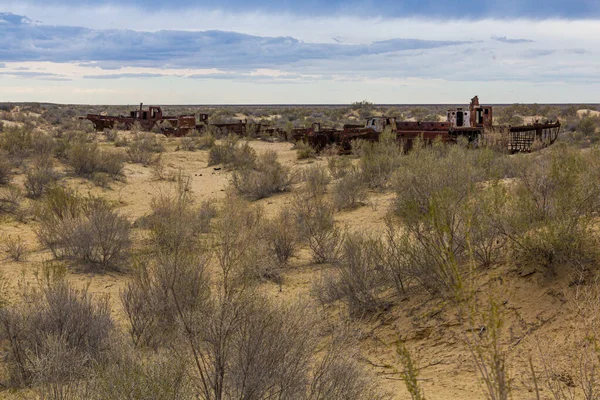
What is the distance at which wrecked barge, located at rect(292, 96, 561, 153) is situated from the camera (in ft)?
75.8

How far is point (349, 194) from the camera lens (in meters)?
15.7

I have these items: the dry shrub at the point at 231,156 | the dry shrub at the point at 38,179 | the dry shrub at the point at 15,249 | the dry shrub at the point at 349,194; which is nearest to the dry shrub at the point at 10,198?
the dry shrub at the point at 38,179

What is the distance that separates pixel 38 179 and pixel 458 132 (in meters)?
16.5

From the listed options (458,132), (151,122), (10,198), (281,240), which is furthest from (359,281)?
(151,122)

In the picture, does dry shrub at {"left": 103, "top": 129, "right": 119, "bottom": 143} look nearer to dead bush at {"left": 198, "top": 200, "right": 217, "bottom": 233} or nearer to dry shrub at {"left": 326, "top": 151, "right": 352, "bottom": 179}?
dry shrub at {"left": 326, "top": 151, "right": 352, "bottom": 179}

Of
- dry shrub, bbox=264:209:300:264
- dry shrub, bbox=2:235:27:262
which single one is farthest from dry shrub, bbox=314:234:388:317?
dry shrub, bbox=2:235:27:262

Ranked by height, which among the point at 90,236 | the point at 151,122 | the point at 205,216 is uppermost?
the point at 151,122

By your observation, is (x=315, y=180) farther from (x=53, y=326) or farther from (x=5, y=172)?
(x=53, y=326)

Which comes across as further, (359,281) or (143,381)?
(359,281)

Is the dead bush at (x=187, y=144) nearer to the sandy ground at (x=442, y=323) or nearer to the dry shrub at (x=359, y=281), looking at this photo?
the sandy ground at (x=442, y=323)

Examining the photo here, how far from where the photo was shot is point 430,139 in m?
23.2

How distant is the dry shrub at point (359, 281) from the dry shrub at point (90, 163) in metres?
14.2

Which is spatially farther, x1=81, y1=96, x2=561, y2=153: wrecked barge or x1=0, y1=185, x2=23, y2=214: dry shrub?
x1=81, y1=96, x2=561, y2=153: wrecked barge

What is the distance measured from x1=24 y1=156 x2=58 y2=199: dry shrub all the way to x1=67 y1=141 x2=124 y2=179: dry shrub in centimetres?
115
